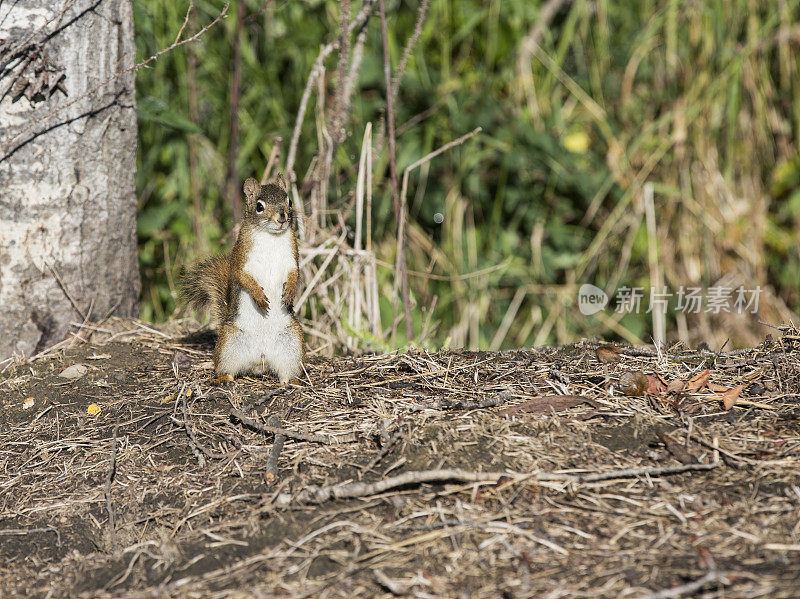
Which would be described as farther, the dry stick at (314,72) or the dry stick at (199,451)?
the dry stick at (314,72)

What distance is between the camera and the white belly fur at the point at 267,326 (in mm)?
2707

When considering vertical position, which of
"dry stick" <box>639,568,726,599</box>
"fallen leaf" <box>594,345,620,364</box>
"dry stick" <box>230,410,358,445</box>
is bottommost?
"dry stick" <box>639,568,726,599</box>

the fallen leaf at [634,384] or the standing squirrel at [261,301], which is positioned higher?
the standing squirrel at [261,301]

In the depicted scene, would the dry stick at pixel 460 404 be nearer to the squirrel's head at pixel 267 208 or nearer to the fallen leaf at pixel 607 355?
the fallen leaf at pixel 607 355

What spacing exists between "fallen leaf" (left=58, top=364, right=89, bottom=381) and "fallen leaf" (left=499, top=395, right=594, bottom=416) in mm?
1507

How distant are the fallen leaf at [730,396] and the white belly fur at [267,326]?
4.43 feet

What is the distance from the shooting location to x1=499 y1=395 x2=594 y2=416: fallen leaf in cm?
230

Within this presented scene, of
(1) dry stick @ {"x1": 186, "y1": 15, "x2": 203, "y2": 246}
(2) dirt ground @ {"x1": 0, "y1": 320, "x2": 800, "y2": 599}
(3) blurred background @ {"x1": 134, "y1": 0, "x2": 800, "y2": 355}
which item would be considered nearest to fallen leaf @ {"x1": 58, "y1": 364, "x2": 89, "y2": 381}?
(2) dirt ground @ {"x1": 0, "y1": 320, "x2": 800, "y2": 599}

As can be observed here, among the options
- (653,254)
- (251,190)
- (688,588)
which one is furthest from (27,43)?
(653,254)

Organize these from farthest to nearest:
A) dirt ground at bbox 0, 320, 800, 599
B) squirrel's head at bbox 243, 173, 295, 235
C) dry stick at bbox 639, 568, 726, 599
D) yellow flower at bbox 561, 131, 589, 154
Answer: yellow flower at bbox 561, 131, 589, 154
squirrel's head at bbox 243, 173, 295, 235
dirt ground at bbox 0, 320, 800, 599
dry stick at bbox 639, 568, 726, 599

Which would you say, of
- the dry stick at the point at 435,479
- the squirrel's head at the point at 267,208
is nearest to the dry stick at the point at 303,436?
the dry stick at the point at 435,479

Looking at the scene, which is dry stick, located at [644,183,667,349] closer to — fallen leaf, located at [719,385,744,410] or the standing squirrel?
fallen leaf, located at [719,385,744,410]

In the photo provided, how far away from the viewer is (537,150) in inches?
185

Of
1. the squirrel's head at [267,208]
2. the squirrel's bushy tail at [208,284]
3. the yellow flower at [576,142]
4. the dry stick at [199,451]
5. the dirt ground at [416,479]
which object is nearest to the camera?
the dirt ground at [416,479]
